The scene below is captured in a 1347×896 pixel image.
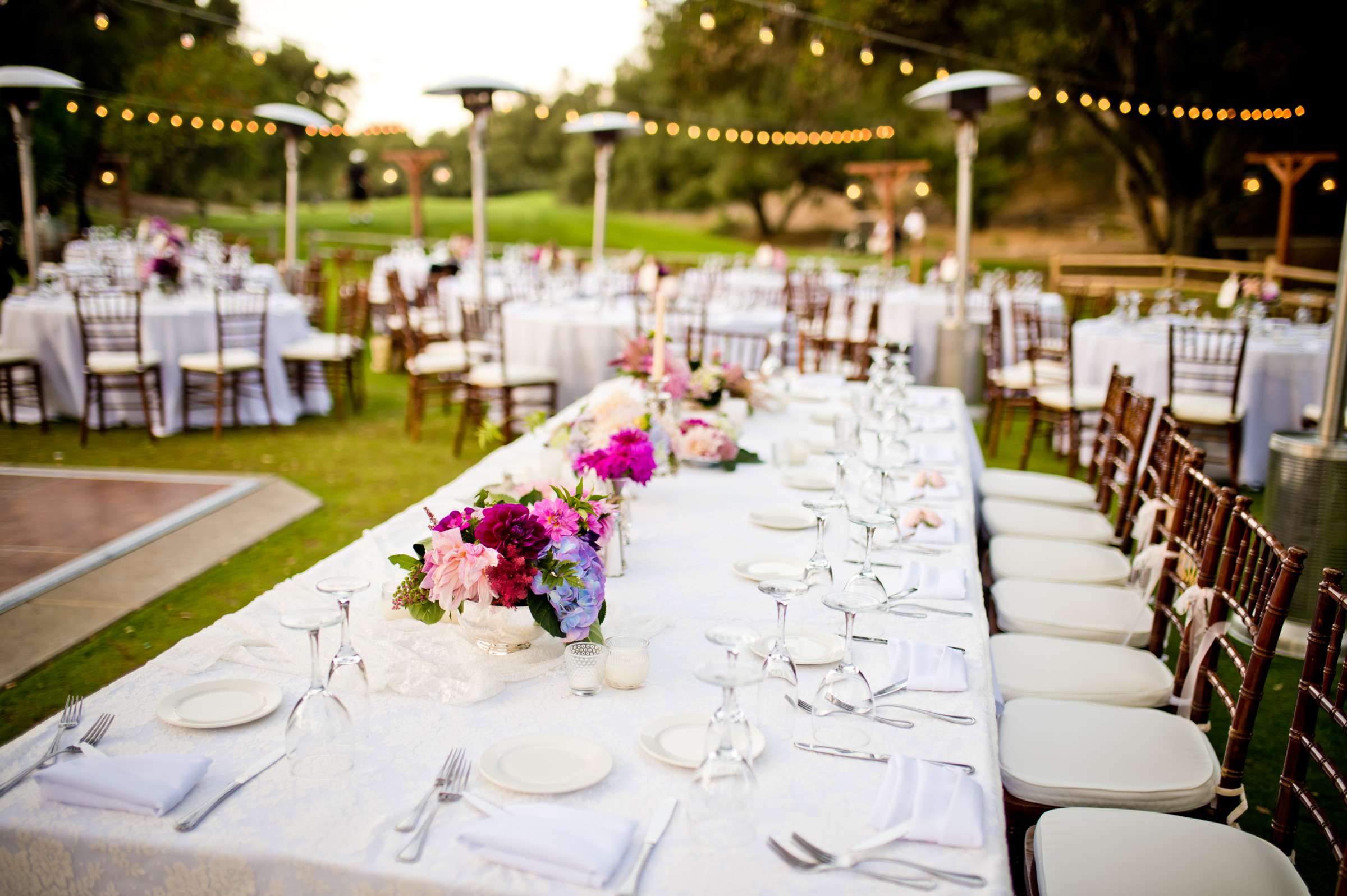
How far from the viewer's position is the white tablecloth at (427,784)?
1.29m

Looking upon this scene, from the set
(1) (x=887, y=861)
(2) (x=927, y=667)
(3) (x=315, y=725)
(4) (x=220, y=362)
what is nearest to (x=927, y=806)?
(1) (x=887, y=861)

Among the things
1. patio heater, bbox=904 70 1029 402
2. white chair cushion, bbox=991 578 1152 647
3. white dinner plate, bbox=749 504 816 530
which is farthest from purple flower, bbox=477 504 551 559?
patio heater, bbox=904 70 1029 402

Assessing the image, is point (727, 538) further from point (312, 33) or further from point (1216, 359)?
point (312, 33)

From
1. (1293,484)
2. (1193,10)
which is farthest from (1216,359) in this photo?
(1193,10)

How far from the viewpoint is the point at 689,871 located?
50.1 inches

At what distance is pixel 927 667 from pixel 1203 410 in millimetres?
5400

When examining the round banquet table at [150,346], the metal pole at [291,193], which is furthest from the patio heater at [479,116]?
the metal pole at [291,193]

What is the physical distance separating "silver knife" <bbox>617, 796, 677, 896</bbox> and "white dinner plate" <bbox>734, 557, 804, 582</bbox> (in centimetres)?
100

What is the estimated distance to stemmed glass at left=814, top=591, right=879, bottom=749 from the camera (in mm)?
1644

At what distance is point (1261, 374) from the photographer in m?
6.62

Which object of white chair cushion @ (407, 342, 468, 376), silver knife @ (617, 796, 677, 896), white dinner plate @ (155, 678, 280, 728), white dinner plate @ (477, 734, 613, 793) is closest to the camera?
silver knife @ (617, 796, 677, 896)

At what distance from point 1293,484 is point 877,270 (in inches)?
408

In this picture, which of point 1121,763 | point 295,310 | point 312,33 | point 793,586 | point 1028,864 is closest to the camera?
point 793,586

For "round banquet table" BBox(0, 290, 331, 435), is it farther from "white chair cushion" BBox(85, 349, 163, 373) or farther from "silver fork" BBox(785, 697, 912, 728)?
"silver fork" BBox(785, 697, 912, 728)
